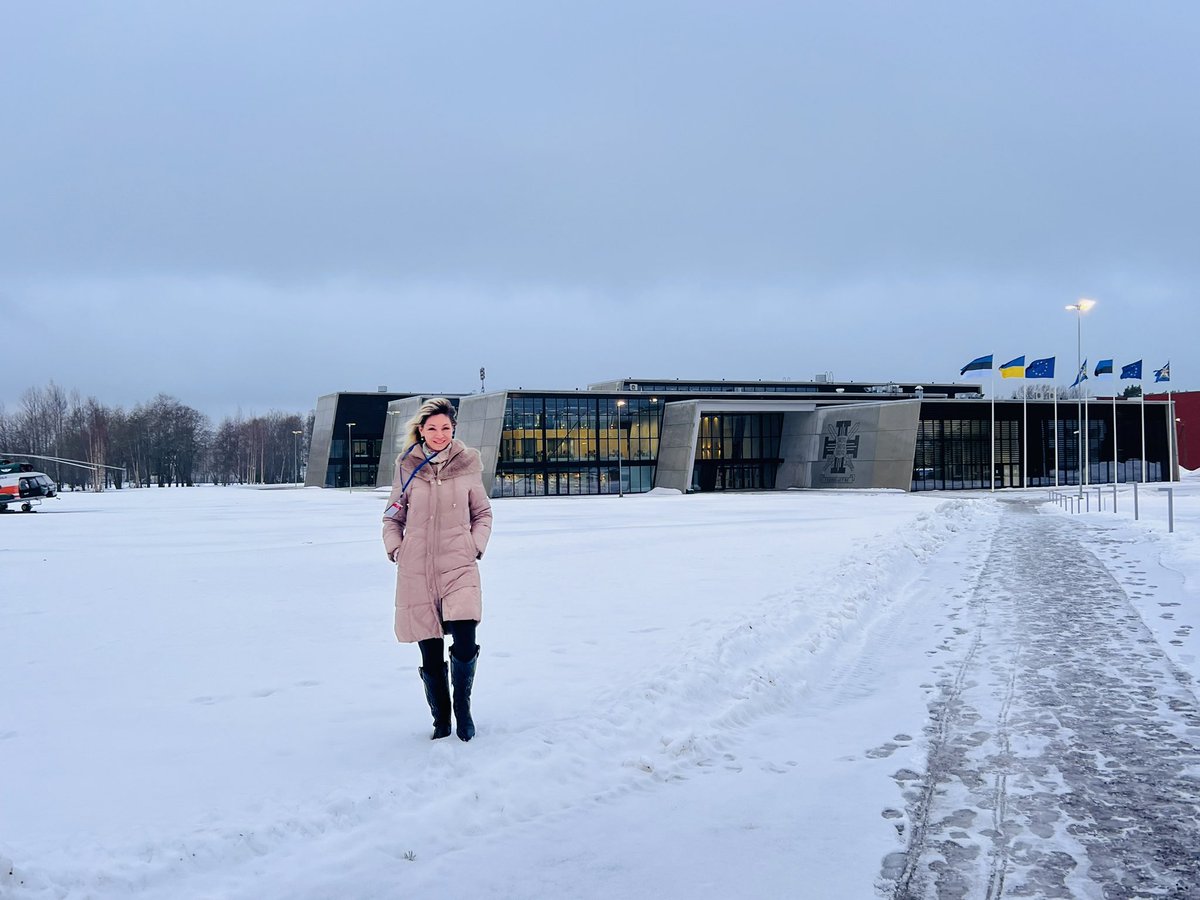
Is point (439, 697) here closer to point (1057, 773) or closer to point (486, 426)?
point (1057, 773)

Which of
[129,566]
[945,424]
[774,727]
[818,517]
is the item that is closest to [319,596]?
[129,566]

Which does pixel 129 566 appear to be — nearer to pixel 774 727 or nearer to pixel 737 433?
pixel 774 727

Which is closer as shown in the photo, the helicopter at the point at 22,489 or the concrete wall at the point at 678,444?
the helicopter at the point at 22,489

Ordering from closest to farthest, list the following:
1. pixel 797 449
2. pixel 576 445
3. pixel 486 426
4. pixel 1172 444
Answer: pixel 486 426 → pixel 576 445 → pixel 1172 444 → pixel 797 449

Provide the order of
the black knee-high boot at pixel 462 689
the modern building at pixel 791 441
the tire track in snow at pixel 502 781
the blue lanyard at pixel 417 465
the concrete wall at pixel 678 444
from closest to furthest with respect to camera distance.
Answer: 1. the tire track in snow at pixel 502 781
2. the black knee-high boot at pixel 462 689
3. the blue lanyard at pixel 417 465
4. the modern building at pixel 791 441
5. the concrete wall at pixel 678 444

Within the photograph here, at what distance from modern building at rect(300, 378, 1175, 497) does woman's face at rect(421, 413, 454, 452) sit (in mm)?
55559

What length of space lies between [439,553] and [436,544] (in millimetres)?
71

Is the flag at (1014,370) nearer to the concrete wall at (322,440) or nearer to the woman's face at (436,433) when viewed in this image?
the woman's face at (436,433)

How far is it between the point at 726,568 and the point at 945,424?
2080 inches

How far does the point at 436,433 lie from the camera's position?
6.49 metres

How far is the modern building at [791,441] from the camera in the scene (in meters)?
63.5

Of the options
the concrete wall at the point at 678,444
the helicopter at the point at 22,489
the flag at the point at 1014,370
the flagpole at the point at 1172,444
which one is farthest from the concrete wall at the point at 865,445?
the helicopter at the point at 22,489

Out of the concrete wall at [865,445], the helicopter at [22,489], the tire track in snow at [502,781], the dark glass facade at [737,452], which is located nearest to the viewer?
the tire track in snow at [502,781]

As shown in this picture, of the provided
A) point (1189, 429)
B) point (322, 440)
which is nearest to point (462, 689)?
→ point (322, 440)
